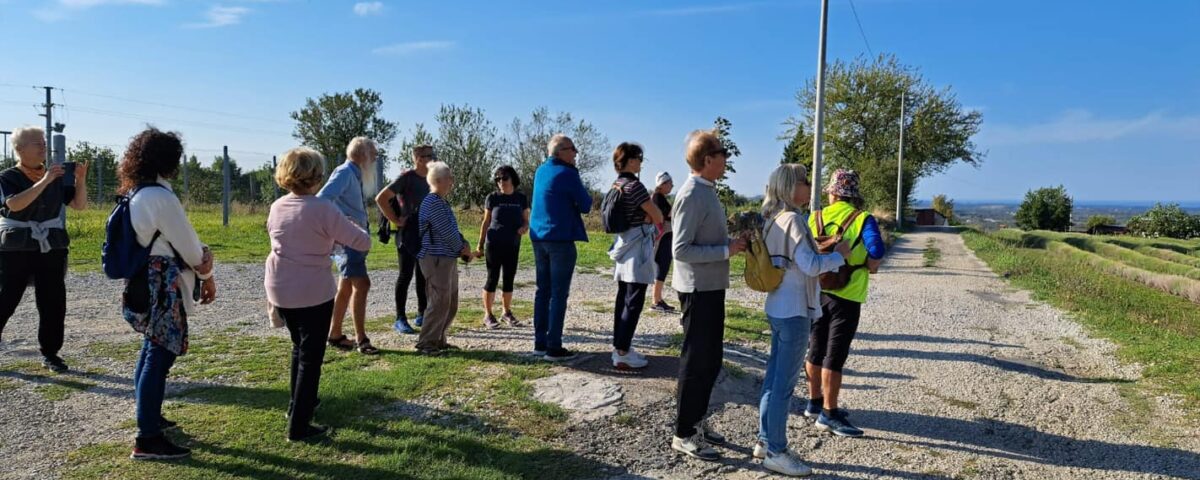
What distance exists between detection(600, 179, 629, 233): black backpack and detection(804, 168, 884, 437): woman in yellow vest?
4.56 ft

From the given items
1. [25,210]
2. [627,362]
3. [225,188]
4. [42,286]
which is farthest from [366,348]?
[225,188]

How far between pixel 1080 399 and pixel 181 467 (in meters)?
6.08

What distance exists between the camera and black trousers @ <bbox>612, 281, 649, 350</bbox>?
5414 mm

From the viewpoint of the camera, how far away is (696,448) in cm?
415

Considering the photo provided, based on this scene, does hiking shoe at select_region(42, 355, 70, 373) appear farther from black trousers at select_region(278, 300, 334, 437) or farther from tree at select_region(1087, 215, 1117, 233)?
tree at select_region(1087, 215, 1117, 233)

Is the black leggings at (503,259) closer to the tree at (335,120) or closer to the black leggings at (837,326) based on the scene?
the black leggings at (837,326)

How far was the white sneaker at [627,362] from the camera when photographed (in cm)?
552

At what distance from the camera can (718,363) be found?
13.4 ft

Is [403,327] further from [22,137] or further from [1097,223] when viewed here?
[1097,223]

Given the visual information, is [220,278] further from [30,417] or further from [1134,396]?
[1134,396]

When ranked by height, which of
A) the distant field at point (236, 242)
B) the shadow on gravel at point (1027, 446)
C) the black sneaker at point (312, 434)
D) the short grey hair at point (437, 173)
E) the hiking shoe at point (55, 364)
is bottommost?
the shadow on gravel at point (1027, 446)

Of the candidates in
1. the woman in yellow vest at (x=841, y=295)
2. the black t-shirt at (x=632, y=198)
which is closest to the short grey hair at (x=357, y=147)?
the black t-shirt at (x=632, y=198)

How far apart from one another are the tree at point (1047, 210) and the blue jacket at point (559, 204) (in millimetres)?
51845

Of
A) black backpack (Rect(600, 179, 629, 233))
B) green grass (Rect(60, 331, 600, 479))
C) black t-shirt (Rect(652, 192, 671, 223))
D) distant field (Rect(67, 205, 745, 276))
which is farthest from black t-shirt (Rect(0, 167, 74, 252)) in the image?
distant field (Rect(67, 205, 745, 276))
